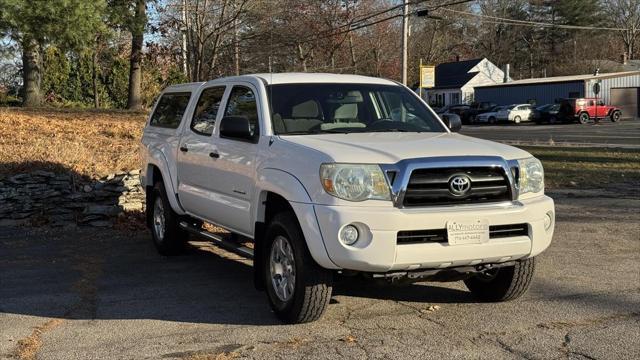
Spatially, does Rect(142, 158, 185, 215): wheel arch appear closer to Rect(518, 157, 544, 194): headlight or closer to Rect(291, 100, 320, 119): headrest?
Rect(291, 100, 320, 119): headrest

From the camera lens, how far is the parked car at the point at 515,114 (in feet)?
159

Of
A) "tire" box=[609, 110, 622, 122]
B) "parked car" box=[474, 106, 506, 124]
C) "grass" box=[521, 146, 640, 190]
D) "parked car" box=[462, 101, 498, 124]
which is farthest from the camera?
"parked car" box=[462, 101, 498, 124]

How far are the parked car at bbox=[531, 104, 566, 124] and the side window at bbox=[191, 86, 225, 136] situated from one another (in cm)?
4321

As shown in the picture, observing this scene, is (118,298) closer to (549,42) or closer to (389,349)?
(389,349)

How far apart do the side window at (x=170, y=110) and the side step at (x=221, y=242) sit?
47.7 inches

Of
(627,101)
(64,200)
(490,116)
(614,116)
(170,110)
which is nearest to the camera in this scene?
(170,110)

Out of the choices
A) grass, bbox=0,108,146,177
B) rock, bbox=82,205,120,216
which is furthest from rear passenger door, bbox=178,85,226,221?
grass, bbox=0,108,146,177

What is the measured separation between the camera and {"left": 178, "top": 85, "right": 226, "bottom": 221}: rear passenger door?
6672 mm

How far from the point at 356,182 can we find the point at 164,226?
3769mm

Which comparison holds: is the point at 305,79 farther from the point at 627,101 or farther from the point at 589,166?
the point at 627,101

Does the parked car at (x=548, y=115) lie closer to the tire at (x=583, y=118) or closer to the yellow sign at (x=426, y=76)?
the tire at (x=583, y=118)

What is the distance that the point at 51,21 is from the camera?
54.5 feet

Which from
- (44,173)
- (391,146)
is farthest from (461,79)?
(391,146)

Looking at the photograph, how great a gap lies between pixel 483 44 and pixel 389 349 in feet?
275
